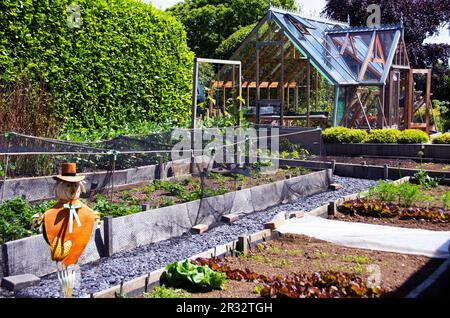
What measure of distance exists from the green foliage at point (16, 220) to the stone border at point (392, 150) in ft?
29.6

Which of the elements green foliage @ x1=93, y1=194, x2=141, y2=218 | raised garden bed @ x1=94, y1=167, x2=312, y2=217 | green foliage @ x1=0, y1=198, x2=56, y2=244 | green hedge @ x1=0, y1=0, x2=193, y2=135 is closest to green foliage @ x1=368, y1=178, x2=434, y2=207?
raised garden bed @ x1=94, y1=167, x2=312, y2=217

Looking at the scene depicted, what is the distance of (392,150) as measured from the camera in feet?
45.0

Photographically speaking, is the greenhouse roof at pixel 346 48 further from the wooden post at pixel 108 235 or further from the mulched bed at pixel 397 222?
the wooden post at pixel 108 235

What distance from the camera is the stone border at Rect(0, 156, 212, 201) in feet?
26.2

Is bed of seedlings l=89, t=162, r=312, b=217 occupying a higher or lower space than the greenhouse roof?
lower

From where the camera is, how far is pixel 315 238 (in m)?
6.57

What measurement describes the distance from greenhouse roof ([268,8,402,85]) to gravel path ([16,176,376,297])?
791 cm

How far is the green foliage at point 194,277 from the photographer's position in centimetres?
479

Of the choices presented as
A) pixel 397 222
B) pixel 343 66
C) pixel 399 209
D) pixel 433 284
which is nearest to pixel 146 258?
pixel 433 284

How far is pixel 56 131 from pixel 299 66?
10514 millimetres

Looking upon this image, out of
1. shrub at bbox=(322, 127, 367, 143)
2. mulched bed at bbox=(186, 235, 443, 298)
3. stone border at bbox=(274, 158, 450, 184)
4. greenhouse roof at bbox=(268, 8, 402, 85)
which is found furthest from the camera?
greenhouse roof at bbox=(268, 8, 402, 85)

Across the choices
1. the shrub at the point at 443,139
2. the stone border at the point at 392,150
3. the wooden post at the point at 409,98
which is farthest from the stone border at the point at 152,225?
the wooden post at the point at 409,98

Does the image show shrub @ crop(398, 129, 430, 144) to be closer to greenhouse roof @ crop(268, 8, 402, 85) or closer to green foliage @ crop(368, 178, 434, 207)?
greenhouse roof @ crop(268, 8, 402, 85)

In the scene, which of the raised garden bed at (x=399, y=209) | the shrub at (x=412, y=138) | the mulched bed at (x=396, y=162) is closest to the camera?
the raised garden bed at (x=399, y=209)
